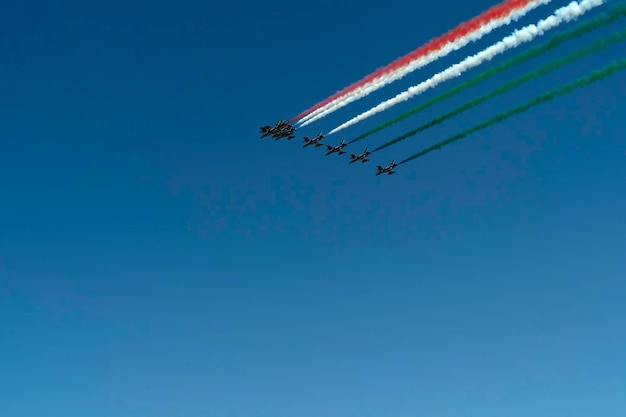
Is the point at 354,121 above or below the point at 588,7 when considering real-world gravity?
above

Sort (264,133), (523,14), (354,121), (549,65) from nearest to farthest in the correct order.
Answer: (523,14), (549,65), (354,121), (264,133)

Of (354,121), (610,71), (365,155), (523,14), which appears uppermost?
(365,155)

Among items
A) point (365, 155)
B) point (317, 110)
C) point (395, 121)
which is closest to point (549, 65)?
point (395, 121)

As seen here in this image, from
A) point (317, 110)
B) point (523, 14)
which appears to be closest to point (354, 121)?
point (317, 110)

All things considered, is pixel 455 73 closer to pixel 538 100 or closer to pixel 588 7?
pixel 538 100

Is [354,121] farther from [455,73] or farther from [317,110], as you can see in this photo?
[455,73]

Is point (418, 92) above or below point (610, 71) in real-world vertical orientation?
above

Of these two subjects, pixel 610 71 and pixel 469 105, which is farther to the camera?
pixel 469 105

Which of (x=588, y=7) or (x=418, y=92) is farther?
(x=418, y=92)

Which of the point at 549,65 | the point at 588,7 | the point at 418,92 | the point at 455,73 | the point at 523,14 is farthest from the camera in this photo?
the point at 418,92
